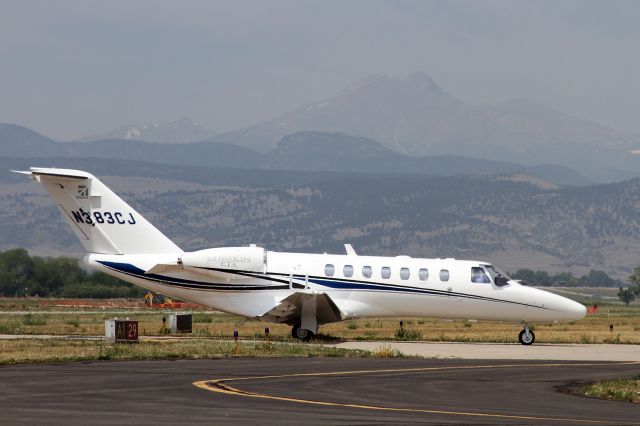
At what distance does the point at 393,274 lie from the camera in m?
40.4

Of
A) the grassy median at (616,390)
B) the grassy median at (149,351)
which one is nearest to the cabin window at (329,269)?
the grassy median at (149,351)

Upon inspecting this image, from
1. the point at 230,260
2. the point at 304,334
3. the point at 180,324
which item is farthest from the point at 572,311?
the point at 180,324

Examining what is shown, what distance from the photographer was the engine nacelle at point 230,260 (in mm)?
39500

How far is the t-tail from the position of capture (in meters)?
39.8

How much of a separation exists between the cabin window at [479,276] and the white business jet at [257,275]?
74 mm

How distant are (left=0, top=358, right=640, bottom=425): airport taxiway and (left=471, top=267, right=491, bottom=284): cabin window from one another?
9.69 m

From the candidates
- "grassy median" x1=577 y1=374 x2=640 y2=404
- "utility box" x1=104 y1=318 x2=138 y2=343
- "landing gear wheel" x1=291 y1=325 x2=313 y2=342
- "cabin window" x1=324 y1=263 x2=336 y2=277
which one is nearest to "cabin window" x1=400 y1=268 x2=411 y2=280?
"cabin window" x1=324 y1=263 x2=336 y2=277

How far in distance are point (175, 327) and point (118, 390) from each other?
841 inches

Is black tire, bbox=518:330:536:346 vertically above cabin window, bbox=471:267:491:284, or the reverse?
cabin window, bbox=471:267:491:284

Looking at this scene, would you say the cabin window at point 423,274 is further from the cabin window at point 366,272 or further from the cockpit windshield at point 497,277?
the cockpit windshield at point 497,277

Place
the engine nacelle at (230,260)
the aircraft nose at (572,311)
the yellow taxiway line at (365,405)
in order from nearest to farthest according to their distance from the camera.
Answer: the yellow taxiway line at (365,405) → the engine nacelle at (230,260) → the aircraft nose at (572,311)

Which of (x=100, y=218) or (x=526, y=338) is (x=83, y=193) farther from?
(x=526, y=338)

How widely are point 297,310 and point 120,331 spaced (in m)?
5.90

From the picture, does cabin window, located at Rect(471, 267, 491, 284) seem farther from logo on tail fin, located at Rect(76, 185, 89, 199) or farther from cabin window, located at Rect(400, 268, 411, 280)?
logo on tail fin, located at Rect(76, 185, 89, 199)
